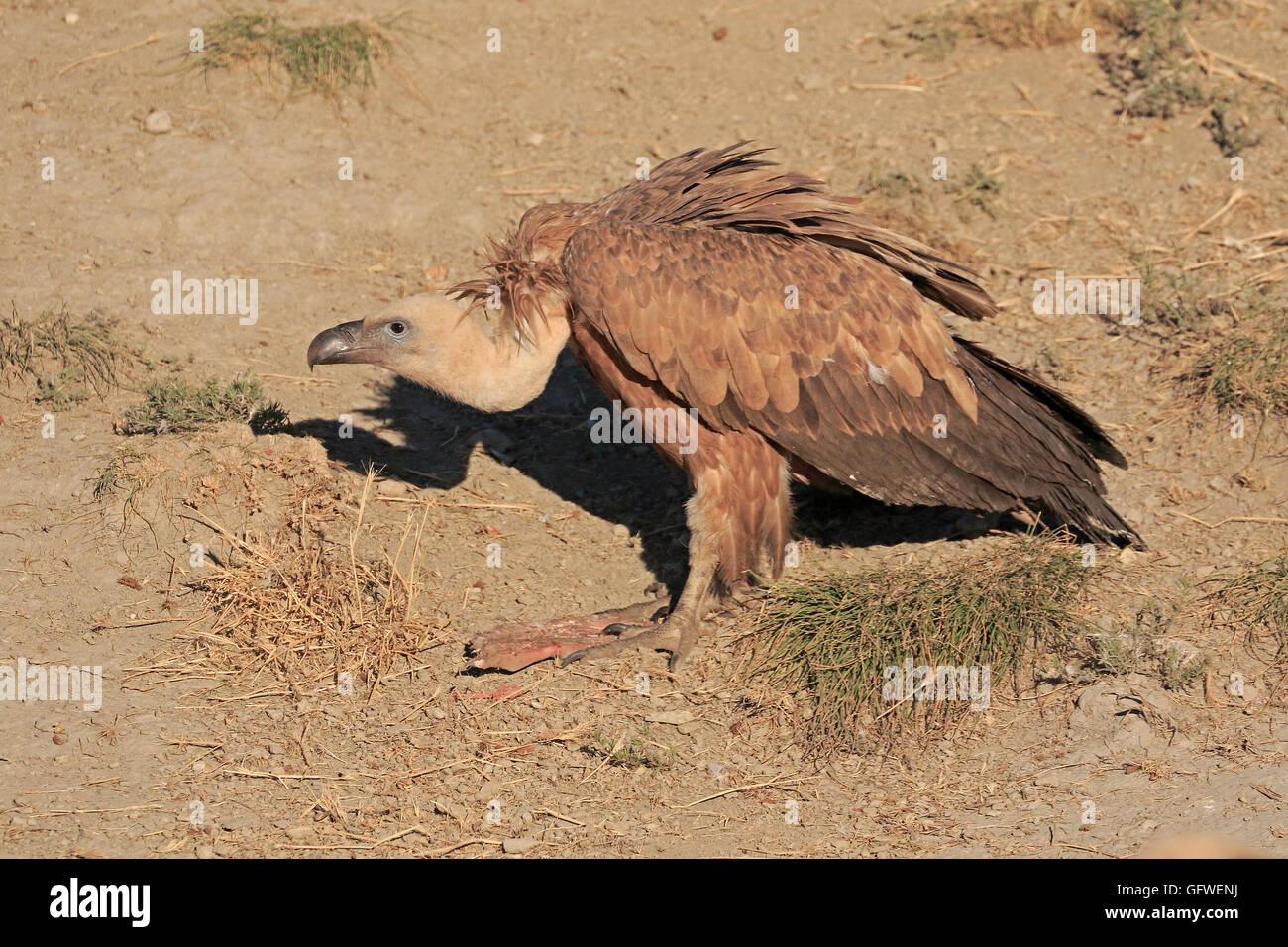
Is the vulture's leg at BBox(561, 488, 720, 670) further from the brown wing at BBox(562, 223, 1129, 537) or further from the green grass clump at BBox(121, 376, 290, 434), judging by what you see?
the green grass clump at BBox(121, 376, 290, 434)

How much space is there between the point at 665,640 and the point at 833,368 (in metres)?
1.49

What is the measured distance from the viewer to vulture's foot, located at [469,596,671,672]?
555cm

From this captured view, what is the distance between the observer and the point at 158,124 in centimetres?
856

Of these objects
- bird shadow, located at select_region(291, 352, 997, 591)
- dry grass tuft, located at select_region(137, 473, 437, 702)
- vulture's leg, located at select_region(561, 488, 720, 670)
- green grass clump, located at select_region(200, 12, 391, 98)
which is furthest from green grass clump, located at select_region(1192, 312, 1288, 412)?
green grass clump, located at select_region(200, 12, 391, 98)

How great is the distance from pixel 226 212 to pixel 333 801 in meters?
4.77

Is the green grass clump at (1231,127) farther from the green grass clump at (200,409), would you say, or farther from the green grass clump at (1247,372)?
the green grass clump at (200,409)

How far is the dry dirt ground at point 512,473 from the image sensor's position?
15.5 feet

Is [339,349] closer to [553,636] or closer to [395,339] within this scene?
[395,339]

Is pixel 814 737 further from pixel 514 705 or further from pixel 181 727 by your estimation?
pixel 181 727

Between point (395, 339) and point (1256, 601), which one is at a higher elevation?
point (395, 339)

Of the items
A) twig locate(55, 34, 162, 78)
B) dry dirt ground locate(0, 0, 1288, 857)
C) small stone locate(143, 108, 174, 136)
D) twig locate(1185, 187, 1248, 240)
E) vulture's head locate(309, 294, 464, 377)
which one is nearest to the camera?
dry dirt ground locate(0, 0, 1288, 857)

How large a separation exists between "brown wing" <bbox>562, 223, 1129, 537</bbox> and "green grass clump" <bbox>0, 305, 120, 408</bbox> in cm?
289

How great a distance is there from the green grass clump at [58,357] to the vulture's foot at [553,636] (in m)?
2.78

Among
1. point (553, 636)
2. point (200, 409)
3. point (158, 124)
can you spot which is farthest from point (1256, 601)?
point (158, 124)
